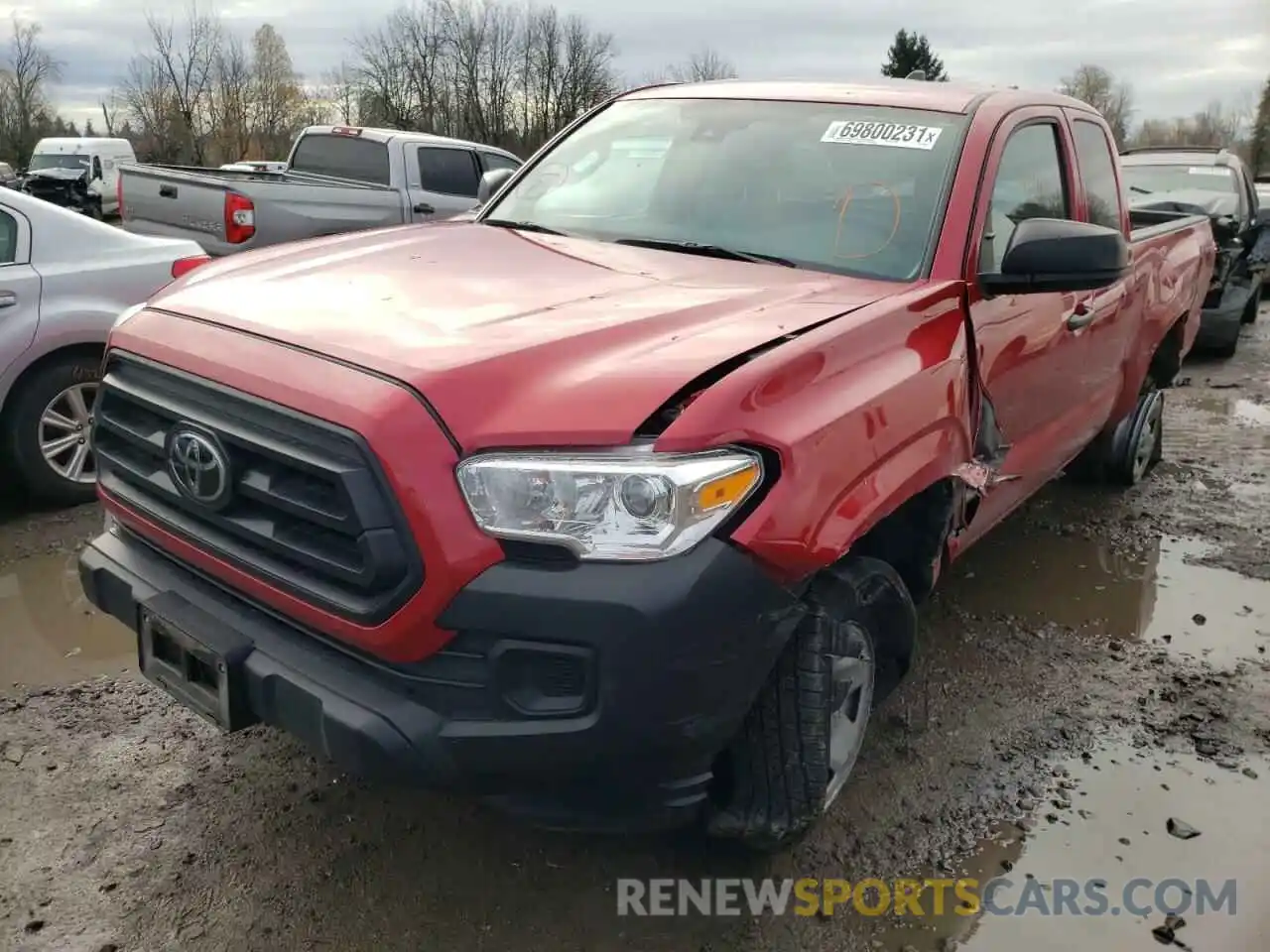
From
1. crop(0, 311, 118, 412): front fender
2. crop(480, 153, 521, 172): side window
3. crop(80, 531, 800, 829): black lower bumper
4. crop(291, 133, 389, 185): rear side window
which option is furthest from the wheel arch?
crop(480, 153, 521, 172): side window

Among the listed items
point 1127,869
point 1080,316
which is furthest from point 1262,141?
point 1127,869

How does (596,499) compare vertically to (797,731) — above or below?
above

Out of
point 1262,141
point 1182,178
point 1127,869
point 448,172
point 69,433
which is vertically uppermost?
point 1262,141

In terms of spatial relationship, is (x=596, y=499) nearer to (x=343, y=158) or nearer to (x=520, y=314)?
(x=520, y=314)

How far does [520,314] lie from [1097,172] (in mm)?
3029

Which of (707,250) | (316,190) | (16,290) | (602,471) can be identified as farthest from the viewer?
(316,190)

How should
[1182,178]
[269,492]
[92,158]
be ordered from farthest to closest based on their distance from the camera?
[92,158] → [1182,178] → [269,492]

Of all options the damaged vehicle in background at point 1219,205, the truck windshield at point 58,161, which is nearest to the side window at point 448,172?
the damaged vehicle in background at point 1219,205

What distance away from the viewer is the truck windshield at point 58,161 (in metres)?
27.8

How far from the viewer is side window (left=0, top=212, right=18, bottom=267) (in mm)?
4734

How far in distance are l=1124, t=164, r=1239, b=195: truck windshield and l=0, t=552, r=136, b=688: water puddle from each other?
30.6 ft

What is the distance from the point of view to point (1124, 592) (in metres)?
4.57

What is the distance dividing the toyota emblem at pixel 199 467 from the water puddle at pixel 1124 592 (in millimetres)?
3116

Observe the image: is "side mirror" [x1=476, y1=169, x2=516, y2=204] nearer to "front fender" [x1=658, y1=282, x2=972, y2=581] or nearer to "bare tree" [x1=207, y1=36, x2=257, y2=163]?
"front fender" [x1=658, y1=282, x2=972, y2=581]
